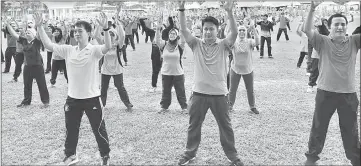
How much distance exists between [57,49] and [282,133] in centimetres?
393

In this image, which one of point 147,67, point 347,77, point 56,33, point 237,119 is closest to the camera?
point 347,77

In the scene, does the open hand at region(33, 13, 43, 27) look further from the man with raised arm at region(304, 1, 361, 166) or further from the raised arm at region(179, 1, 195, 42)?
the man with raised arm at region(304, 1, 361, 166)

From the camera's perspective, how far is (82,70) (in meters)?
4.54

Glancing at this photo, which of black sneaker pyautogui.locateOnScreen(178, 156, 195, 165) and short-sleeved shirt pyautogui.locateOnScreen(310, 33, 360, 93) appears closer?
short-sleeved shirt pyautogui.locateOnScreen(310, 33, 360, 93)

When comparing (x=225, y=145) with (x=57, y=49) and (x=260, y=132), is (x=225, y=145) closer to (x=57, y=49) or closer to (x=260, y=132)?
(x=260, y=132)

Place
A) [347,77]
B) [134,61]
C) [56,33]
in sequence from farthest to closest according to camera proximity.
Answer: [134,61] < [56,33] < [347,77]

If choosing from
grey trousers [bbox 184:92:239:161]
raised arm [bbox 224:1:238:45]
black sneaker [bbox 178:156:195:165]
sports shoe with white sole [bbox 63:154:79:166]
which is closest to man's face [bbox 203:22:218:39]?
raised arm [bbox 224:1:238:45]

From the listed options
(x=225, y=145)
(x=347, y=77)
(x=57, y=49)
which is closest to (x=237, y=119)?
(x=225, y=145)

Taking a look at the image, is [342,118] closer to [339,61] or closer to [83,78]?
[339,61]

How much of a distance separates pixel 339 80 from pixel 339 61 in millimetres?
234

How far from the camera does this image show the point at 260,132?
20.3ft

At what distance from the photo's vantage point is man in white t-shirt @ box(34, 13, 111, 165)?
4539mm

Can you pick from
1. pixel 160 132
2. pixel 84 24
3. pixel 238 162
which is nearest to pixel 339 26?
pixel 238 162

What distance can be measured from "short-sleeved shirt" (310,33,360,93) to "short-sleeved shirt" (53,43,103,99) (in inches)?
111
